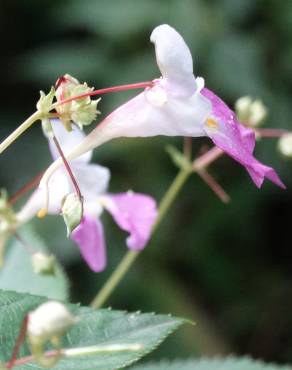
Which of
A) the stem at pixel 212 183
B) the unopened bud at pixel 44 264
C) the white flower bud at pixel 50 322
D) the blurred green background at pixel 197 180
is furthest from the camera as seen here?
the blurred green background at pixel 197 180

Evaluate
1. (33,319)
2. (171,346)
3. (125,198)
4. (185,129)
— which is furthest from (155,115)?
(171,346)

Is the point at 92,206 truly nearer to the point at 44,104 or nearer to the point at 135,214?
the point at 135,214

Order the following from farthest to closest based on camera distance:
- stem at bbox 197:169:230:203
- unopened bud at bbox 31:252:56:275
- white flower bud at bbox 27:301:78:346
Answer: stem at bbox 197:169:230:203
unopened bud at bbox 31:252:56:275
white flower bud at bbox 27:301:78:346

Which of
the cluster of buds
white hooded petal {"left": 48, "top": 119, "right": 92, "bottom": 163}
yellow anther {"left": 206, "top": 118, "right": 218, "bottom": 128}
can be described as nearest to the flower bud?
the cluster of buds

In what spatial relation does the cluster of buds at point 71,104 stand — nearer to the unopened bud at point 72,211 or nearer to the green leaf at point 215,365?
the unopened bud at point 72,211

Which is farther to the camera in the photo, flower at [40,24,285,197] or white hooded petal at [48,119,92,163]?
white hooded petal at [48,119,92,163]

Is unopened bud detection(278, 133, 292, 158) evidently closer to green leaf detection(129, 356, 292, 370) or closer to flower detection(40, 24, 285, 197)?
green leaf detection(129, 356, 292, 370)

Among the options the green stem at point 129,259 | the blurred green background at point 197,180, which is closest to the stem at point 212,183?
the green stem at point 129,259
